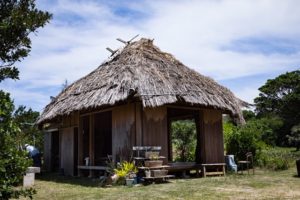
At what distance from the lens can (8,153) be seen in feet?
12.7

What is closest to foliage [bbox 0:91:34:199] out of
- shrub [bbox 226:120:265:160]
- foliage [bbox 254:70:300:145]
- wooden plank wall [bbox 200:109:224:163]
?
wooden plank wall [bbox 200:109:224:163]

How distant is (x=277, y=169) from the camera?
46.2 feet

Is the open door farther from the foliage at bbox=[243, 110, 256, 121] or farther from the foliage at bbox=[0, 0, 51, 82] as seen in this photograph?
the foliage at bbox=[243, 110, 256, 121]

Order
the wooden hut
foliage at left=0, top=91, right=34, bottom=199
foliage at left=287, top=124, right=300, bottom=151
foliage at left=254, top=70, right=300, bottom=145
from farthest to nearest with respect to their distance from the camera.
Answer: foliage at left=254, top=70, right=300, bottom=145 < foliage at left=287, top=124, right=300, bottom=151 < the wooden hut < foliage at left=0, top=91, right=34, bottom=199

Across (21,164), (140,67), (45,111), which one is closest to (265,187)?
(140,67)

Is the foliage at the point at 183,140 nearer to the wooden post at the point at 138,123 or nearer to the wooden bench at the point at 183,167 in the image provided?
the wooden bench at the point at 183,167

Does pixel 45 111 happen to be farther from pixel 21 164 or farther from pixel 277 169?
pixel 21 164

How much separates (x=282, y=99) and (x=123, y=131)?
24871mm

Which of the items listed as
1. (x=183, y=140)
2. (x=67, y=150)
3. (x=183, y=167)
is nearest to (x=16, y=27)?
(x=183, y=167)

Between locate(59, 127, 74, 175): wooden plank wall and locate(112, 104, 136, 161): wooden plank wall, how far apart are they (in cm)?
297

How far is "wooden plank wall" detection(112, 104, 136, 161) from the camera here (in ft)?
37.8

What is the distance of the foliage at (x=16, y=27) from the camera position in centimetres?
436

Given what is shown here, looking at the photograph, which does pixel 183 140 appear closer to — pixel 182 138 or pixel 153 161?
pixel 182 138

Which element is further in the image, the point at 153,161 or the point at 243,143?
the point at 243,143
